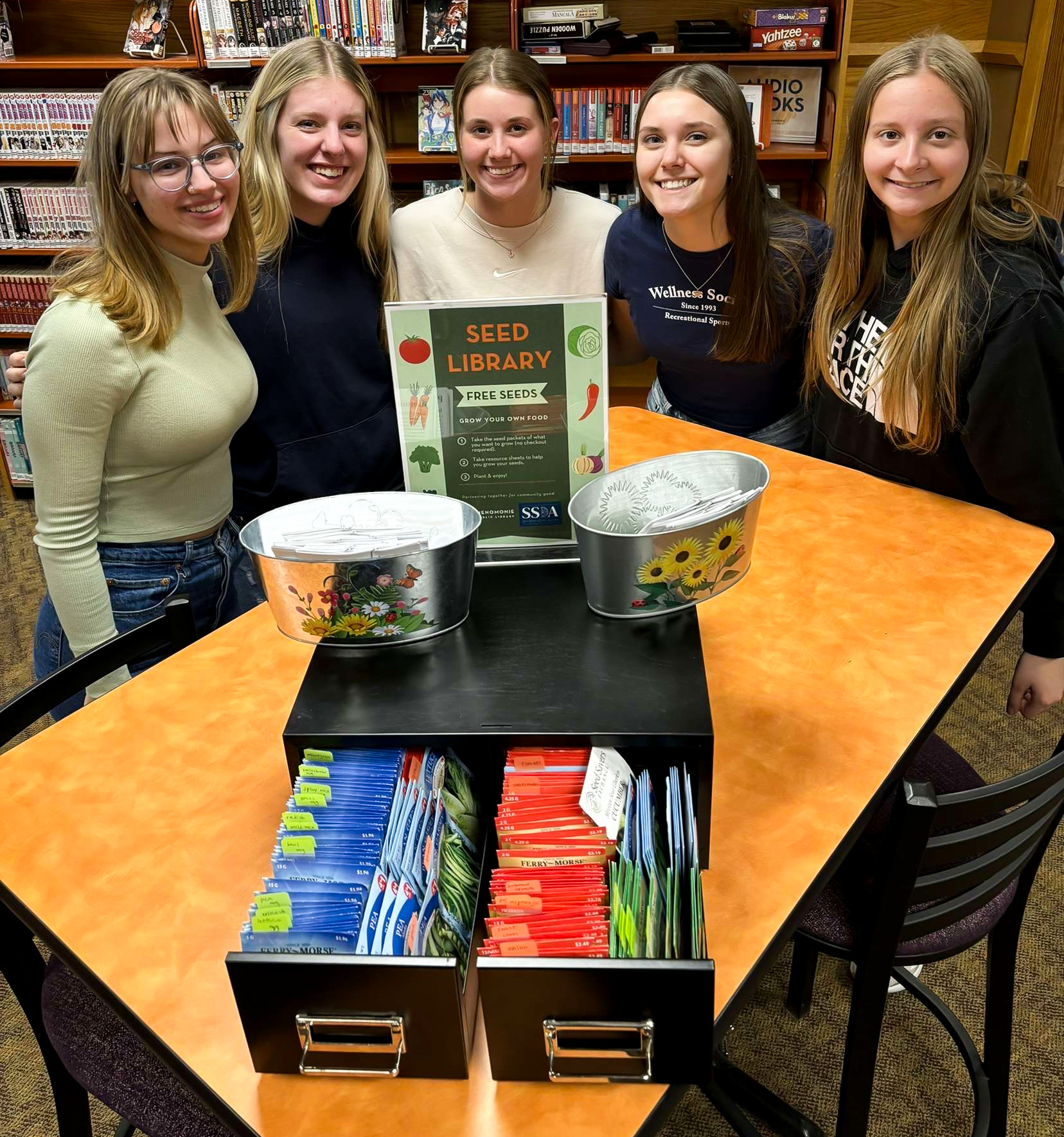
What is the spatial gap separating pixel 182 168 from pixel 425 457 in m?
0.84

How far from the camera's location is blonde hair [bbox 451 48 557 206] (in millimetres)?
2205

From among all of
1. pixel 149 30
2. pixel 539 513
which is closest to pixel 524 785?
pixel 539 513

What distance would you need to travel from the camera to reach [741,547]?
1162 millimetres

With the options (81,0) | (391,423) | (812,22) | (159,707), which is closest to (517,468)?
(159,707)

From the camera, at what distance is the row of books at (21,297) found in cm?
416

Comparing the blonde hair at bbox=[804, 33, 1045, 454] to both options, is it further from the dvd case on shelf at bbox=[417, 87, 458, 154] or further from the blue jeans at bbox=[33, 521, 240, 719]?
the dvd case on shelf at bbox=[417, 87, 458, 154]

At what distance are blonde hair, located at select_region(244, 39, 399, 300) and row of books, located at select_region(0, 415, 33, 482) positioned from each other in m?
2.73

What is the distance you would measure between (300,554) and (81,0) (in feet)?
13.5

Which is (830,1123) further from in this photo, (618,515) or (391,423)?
(391,423)

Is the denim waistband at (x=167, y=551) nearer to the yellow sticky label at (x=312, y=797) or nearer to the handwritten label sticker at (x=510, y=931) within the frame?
the yellow sticky label at (x=312, y=797)

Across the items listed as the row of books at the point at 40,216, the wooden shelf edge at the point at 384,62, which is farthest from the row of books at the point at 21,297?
the wooden shelf edge at the point at 384,62

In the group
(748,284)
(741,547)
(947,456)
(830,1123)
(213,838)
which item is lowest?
(830,1123)

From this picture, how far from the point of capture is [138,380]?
168 cm

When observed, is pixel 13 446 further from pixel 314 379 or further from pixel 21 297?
pixel 314 379
